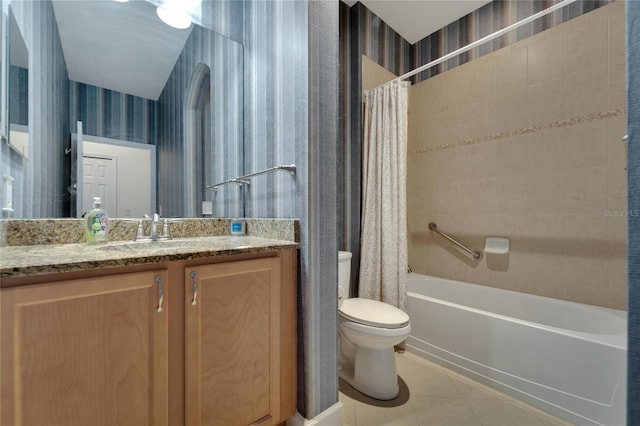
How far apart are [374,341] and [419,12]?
2.61 meters

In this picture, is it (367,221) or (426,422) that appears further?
(367,221)

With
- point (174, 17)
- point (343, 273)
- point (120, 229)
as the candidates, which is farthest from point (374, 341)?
point (174, 17)

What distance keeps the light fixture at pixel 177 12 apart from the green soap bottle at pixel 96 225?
3.32 ft

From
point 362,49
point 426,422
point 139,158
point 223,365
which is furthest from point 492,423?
point 362,49

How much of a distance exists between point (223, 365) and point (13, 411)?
1.65ft

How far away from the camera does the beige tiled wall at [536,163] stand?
170 centimetres

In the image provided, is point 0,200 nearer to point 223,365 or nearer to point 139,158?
point 139,158

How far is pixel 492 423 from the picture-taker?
1.31 metres

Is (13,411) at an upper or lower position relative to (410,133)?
lower

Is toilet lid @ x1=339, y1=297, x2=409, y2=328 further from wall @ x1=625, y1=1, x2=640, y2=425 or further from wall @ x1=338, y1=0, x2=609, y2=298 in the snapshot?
wall @ x1=625, y1=1, x2=640, y2=425

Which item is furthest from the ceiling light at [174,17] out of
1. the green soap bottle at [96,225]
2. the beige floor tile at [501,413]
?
the beige floor tile at [501,413]

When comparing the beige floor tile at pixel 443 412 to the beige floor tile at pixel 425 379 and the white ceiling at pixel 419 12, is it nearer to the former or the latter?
the beige floor tile at pixel 425 379

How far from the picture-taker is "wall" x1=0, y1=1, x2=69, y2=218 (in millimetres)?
1022

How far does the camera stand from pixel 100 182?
124cm
